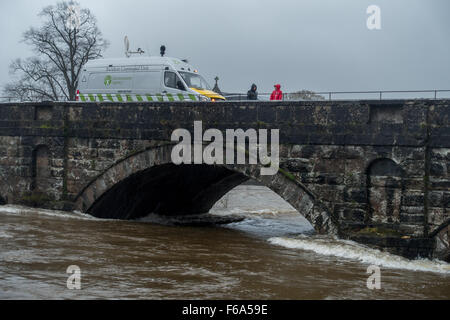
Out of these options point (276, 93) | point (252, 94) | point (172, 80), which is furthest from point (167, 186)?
point (276, 93)

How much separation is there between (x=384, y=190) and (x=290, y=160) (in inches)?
93.0

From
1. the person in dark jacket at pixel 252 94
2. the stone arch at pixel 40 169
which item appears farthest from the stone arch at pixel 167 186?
the person in dark jacket at pixel 252 94

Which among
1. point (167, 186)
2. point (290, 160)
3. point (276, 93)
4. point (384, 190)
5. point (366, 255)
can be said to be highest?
point (276, 93)

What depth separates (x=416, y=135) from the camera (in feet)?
43.1

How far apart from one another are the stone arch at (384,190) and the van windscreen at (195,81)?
834 cm

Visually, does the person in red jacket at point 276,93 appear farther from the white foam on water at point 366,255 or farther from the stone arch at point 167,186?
the white foam on water at point 366,255

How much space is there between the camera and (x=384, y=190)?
44.3 feet

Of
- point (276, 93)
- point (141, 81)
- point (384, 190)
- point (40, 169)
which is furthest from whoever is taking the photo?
point (141, 81)

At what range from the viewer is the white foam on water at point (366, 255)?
12.3 metres

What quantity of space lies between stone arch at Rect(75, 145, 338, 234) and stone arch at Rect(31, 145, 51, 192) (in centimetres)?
138

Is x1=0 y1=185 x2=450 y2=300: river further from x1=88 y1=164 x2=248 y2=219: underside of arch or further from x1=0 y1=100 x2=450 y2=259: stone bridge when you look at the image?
x1=88 y1=164 x2=248 y2=219: underside of arch

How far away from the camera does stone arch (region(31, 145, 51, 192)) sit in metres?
18.7

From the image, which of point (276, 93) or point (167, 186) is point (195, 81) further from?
point (276, 93)
